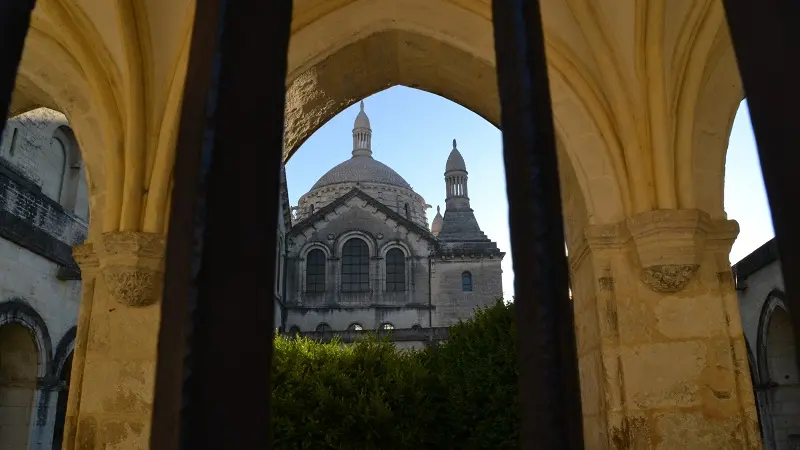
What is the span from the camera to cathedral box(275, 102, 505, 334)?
95.4 feet

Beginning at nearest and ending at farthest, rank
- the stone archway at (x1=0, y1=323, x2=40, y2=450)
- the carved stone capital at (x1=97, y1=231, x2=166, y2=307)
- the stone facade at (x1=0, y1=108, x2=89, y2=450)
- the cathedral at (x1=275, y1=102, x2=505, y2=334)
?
the carved stone capital at (x1=97, y1=231, x2=166, y2=307) → the stone facade at (x1=0, y1=108, x2=89, y2=450) → the stone archway at (x1=0, y1=323, x2=40, y2=450) → the cathedral at (x1=275, y1=102, x2=505, y2=334)

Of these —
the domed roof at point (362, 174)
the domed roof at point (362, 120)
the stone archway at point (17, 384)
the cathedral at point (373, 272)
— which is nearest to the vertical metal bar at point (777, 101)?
the stone archway at point (17, 384)

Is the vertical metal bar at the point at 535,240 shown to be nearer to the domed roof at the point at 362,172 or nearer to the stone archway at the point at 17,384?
the stone archway at the point at 17,384

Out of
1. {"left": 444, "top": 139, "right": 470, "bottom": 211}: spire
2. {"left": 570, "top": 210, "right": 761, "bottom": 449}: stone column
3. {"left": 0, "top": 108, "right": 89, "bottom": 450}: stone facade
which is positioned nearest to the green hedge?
{"left": 0, "top": 108, "right": 89, "bottom": 450}: stone facade

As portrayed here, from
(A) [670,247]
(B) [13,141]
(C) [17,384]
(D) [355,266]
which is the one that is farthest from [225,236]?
(D) [355,266]

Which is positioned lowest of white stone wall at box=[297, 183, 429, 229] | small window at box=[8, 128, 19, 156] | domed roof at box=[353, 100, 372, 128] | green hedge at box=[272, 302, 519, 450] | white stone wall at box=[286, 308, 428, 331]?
green hedge at box=[272, 302, 519, 450]

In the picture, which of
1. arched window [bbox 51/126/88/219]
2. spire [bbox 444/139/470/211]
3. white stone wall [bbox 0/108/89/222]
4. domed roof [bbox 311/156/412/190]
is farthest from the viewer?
domed roof [bbox 311/156/412/190]

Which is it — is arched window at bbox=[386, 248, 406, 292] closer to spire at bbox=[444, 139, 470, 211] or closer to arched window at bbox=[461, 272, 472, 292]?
arched window at bbox=[461, 272, 472, 292]

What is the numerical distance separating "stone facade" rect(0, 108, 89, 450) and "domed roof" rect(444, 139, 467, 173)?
29.1 m

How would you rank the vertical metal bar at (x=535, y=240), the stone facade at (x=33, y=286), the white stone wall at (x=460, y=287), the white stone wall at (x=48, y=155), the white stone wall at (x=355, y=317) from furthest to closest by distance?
1. the white stone wall at (x=460, y=287)
2. the white stone wall at (x=355, y=317)
3. the white stone wall at (x=48, y=155)
4. the stone facade at (x=33, y=286)
5. the vertical metal bar at (x=535, y=240)

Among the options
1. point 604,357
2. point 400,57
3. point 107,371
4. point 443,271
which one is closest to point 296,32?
point 400,57

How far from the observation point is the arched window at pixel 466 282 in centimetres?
2984

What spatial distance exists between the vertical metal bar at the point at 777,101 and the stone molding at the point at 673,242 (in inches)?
118

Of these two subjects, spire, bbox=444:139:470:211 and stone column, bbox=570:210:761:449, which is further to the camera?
spire, bbox=444:139:470:211
